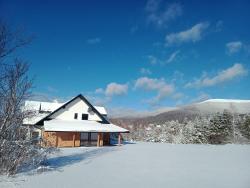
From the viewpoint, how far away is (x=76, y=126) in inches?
1015

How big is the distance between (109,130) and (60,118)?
573 cm

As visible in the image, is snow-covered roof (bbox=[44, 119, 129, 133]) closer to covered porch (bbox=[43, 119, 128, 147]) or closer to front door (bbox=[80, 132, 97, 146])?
covered porch (bbox=[43, 119, 128, 147])

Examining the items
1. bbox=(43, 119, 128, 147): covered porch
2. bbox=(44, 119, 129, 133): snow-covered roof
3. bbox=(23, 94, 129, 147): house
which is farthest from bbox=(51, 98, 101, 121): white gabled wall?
bbox=(43, 119, 128, 147): covered porch

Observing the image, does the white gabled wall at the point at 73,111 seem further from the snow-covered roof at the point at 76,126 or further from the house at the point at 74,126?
the snow-covered roof at the point at 76,126

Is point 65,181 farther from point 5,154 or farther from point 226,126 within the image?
point 226,126

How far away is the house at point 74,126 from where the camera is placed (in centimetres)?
2462

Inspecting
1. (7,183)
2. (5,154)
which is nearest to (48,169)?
(5,154)

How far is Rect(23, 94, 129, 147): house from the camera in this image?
24.6 metres

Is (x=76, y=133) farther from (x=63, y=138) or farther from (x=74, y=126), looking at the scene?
(x=63, y=138)

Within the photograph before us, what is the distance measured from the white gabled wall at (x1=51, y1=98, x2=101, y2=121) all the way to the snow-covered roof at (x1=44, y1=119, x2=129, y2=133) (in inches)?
28.4

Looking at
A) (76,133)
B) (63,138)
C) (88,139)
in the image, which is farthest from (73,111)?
(63,138)

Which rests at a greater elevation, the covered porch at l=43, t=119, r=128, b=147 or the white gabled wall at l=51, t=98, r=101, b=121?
the white gabled wall at l=51, t=98, r=101, b=121

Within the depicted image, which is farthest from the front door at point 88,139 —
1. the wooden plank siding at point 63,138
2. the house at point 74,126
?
the wooden plank siding at point 63,138

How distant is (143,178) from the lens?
1057 centimetres
